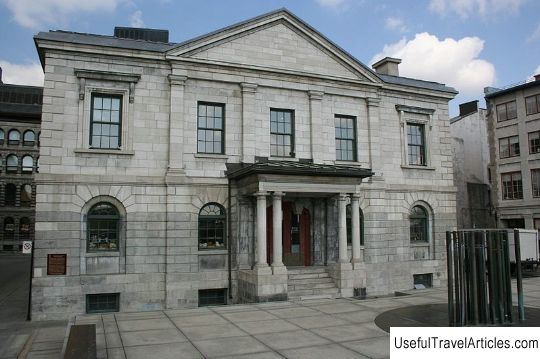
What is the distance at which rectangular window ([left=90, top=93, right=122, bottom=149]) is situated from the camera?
1696cm

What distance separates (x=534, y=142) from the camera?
34.7 meters

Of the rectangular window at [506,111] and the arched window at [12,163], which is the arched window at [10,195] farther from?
the rectangular window at [506,111]

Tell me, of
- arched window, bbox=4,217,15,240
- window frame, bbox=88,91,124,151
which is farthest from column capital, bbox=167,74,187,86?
arched window, bbox=4,217,15,240

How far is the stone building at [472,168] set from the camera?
1496 inches

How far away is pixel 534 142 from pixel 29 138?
51839 mm

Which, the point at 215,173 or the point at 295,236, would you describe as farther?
the point at 295,236

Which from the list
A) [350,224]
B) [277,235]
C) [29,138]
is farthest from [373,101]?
[29,138]

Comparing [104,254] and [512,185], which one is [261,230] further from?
[512,185]

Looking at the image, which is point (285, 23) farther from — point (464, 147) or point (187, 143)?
point (464, 147)

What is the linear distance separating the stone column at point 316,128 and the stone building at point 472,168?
21.9m

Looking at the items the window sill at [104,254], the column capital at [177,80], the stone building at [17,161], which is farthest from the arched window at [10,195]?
the column capital at [177,80]

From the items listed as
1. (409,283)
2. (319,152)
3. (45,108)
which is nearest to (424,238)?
(409,283)

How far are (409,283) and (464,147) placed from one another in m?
22.3

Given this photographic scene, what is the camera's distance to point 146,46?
698 inches
